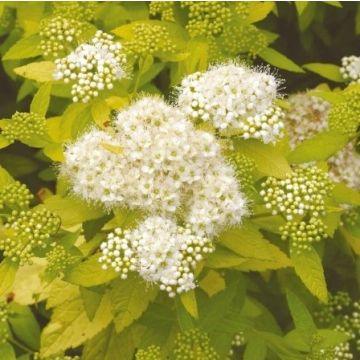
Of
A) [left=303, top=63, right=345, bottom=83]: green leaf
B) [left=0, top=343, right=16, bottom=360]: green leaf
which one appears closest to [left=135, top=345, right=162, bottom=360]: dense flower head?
[left=0, top=343, right=16, bottom=360]: green leaf

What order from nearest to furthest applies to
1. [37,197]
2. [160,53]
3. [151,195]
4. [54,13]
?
1. [151,195]
2. [160,53]
3. [54,13]
4. [37,197]

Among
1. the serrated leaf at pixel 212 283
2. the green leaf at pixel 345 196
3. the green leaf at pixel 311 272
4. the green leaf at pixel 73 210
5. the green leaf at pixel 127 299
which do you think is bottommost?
the serrated leaf at pixel 212 283

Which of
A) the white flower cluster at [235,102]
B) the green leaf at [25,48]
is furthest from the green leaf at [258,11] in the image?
the green leaf at [25,48]

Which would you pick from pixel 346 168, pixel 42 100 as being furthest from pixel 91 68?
pixel 346 168

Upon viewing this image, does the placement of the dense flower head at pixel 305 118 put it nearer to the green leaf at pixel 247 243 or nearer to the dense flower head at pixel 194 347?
the green leaf at pixel 247 243

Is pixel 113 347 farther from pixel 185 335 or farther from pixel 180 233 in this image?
pixel 180 233

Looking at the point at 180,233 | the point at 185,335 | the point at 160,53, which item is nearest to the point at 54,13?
the point at 160,53

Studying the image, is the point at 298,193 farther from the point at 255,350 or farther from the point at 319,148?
the point at 255,350

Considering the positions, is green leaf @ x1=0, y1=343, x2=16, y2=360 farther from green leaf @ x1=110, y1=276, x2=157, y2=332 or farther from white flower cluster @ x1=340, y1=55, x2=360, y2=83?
white flower cluster @ x1=340, y1=55, x2=360, y2=83
